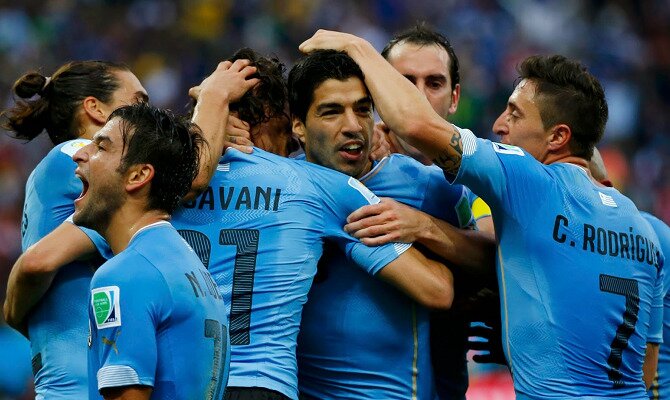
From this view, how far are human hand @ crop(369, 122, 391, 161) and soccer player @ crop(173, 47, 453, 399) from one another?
52 centimetres

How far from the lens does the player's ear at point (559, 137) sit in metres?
5.58

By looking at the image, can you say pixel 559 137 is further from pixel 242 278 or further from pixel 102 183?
pixel 102 183

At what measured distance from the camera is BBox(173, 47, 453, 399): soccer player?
5137 millimetres

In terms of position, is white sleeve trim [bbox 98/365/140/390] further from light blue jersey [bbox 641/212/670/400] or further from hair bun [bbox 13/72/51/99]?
light blue jersey [bbox 641/212/670/400]

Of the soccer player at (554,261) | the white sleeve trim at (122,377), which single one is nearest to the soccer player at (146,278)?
the white sleeve trim at (122,377)

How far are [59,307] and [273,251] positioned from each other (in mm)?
1189

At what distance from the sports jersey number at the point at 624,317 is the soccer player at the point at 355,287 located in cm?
82

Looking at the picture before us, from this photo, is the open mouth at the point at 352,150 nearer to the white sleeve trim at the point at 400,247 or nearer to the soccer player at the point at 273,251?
the soccer player at the point at 273,251

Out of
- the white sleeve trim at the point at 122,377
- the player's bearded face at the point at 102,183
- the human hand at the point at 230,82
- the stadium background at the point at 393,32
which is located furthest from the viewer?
Result: the stadium background at the point at 393,32

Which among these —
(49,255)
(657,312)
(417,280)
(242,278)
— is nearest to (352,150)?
(417,280)

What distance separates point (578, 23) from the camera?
17984 mm

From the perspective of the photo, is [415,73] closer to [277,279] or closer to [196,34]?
[277,279]

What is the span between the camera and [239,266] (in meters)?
5.25

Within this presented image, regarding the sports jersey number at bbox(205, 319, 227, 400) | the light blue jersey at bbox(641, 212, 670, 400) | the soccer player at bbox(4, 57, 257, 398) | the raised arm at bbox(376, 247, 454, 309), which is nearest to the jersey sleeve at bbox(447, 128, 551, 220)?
the raised arm at bbox(376, 247, 454, 309)
